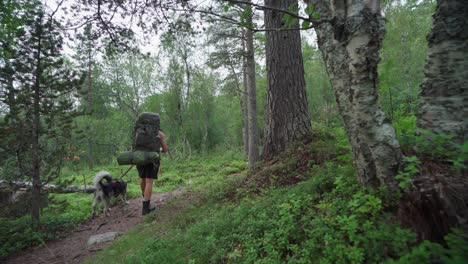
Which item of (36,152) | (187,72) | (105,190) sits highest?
(187,72)

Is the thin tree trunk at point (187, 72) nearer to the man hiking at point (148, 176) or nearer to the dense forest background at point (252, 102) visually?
the dense forest background at point (252, 102)

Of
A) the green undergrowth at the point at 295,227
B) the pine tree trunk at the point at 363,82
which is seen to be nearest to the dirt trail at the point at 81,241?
the green undergrowth at the point at 295,227

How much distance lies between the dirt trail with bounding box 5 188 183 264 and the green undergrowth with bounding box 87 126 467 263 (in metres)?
0.88

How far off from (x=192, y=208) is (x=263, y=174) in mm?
1678

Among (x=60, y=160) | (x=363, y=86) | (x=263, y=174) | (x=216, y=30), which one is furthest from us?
(x=216, y=30)

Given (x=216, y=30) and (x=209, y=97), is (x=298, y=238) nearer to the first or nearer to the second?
(x=216, y=30)

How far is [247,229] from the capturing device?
271cm

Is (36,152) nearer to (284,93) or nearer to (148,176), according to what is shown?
(148,176)

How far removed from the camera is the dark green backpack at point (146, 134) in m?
5.59

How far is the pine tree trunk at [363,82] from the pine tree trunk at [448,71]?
576mm

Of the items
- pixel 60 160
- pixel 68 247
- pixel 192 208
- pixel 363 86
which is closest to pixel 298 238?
pixel 363 86

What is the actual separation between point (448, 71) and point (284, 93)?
9.21 ft

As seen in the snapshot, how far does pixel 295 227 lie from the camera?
2.32 metres

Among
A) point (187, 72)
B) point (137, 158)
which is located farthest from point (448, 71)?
point (187, 72)
